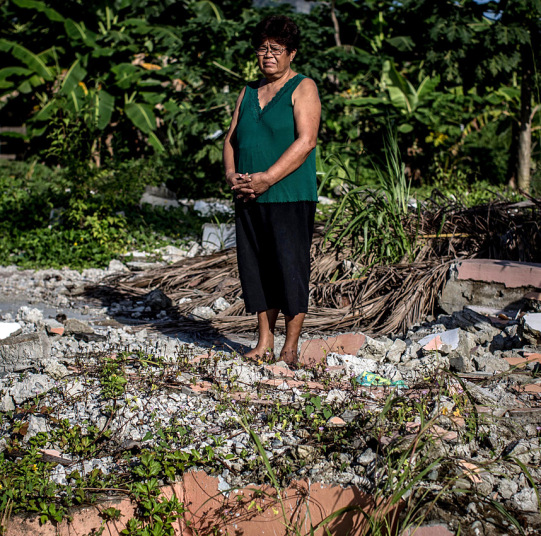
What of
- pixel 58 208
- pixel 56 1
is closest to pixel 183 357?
pixel 58 208

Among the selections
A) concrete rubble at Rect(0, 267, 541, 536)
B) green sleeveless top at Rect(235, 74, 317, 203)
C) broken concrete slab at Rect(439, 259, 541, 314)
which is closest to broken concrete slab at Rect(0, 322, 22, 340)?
concrete rubble at Rect(0, 267, 541, 536)

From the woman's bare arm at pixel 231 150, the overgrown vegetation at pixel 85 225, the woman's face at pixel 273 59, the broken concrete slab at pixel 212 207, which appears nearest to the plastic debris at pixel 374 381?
the woman's bare arm at pixel 231 150

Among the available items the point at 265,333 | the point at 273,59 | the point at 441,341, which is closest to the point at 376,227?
the point at 441,341

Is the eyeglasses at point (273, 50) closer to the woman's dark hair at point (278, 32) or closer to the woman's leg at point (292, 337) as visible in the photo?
the woman's dark hair at point (278, 32)

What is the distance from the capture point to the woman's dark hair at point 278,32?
298 cm

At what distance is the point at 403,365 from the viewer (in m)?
3.23

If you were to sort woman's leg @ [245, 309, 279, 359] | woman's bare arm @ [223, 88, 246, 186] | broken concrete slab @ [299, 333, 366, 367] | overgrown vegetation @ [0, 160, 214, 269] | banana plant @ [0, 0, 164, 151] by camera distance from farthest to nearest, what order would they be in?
banana plant @ [0, 0, 164, 151] < overgrown vegetation @ [0, 160, 214, 269] < broken concrete slab @ [299, 333, 366, 367] < woman's leg @ [245, 309, 279, 359] < woman's bare arm @ [223, 88, 246, 186]

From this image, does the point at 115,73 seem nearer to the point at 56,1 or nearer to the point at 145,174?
the point at 56,1

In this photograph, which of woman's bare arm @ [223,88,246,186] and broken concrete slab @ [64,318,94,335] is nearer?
woman's bare arm @ [223,88,246,186]

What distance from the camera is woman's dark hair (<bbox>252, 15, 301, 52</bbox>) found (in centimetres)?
298

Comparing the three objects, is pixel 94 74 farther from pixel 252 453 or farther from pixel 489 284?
pixel 252 453

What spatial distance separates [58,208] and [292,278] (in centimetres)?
552

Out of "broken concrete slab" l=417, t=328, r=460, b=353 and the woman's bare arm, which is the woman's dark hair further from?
"broken concrete slab" l=417, t=328, r=460, b=353

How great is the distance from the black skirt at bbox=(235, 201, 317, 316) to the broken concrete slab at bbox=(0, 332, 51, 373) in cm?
117
